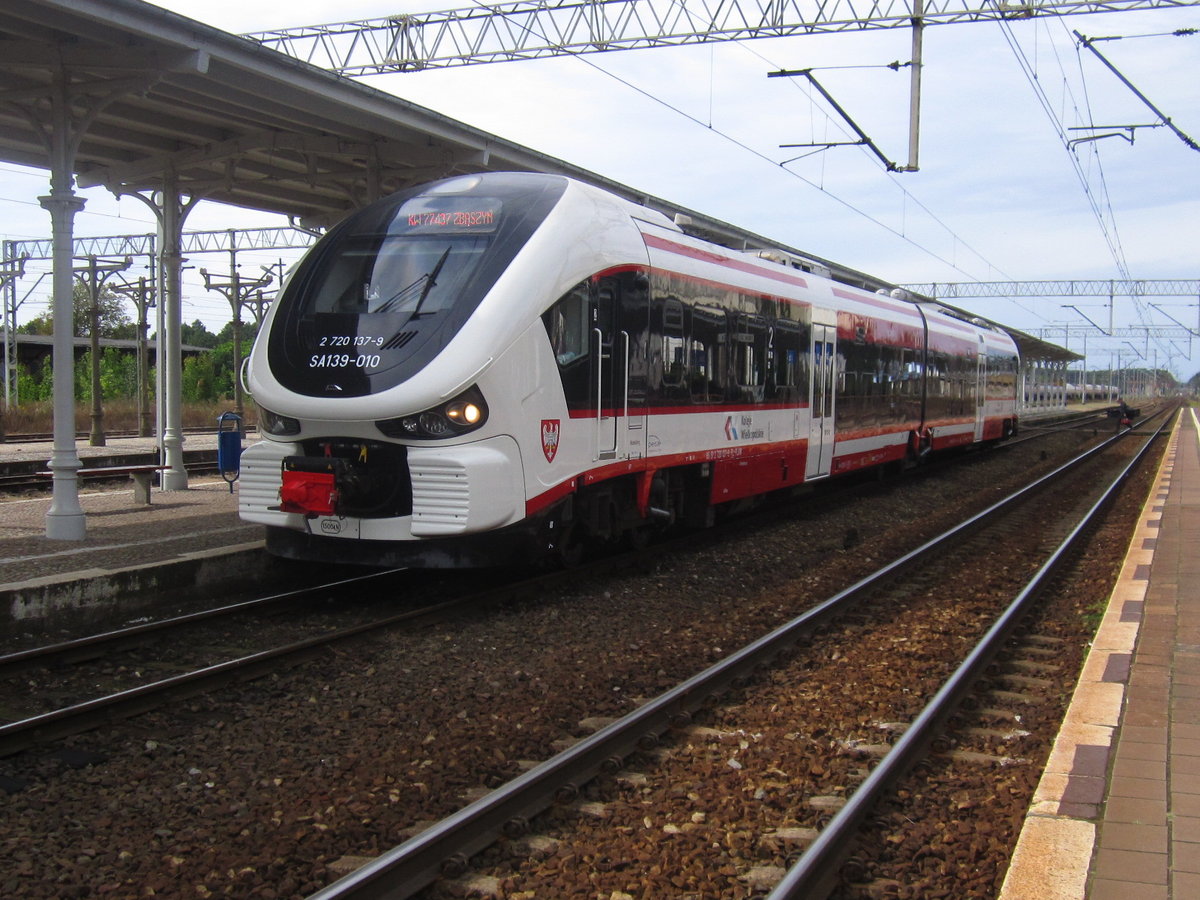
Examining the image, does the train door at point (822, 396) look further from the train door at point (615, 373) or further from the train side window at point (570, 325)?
the train side window at point (570, 325)

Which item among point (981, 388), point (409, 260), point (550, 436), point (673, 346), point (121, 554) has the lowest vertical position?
point (121, 554)

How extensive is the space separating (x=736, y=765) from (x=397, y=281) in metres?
4.58

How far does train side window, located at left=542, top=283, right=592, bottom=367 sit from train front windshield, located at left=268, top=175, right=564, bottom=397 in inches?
21.9

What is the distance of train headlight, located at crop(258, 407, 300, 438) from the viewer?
799 centimetres

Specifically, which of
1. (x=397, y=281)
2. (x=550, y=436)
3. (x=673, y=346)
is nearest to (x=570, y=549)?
(x=550, y=436)

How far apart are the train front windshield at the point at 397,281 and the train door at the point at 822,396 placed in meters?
6.00

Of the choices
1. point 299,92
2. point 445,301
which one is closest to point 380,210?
point 445,301

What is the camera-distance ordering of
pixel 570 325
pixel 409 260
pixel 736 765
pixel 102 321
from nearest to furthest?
pixel 736 765 → pixel 409 260 → pixel 570 325 → pixel 102 321

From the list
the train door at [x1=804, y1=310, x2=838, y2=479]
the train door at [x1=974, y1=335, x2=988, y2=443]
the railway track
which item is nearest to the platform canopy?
the train door at [x1=804, y1=310, x2=838, y2=479]

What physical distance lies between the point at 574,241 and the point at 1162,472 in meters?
18.2

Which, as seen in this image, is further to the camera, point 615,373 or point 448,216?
point 615,373

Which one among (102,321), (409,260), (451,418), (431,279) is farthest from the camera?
(102,321)

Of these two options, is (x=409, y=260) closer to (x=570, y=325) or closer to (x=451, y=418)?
(x=570, y=325)

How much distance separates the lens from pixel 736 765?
16.6ft
